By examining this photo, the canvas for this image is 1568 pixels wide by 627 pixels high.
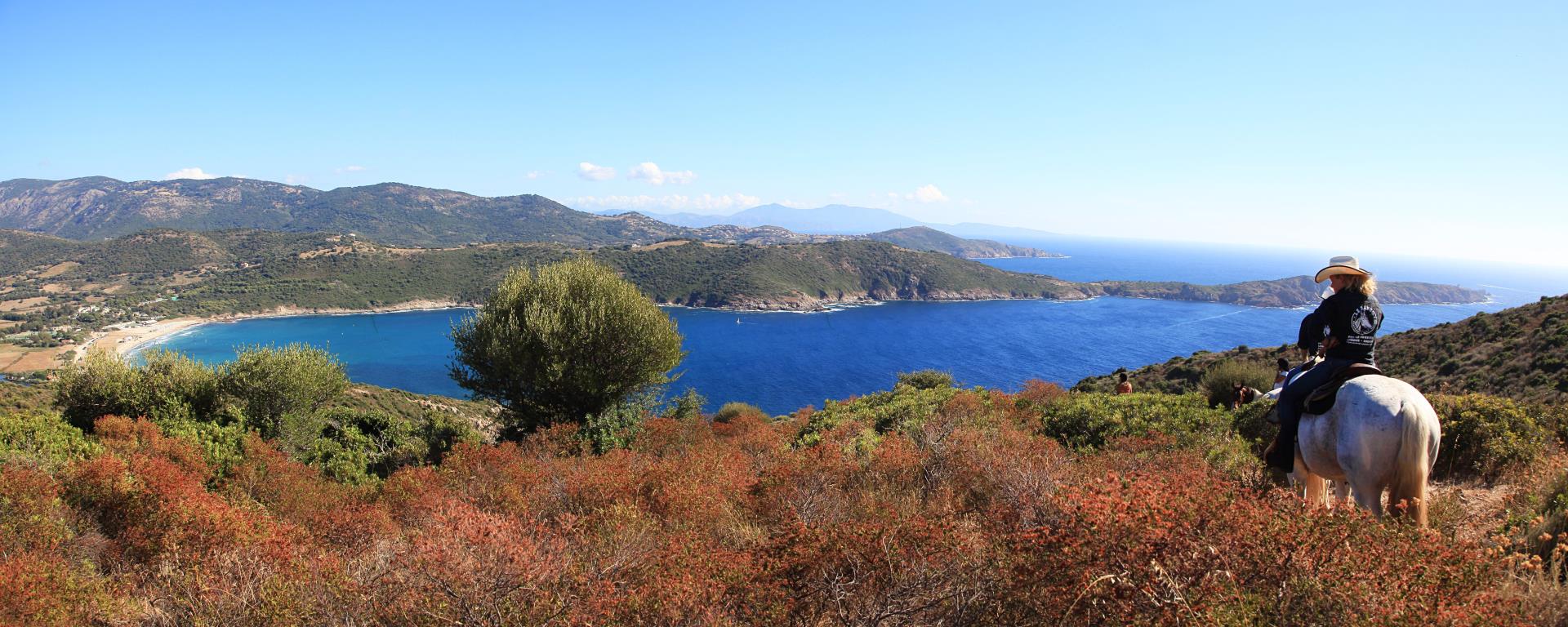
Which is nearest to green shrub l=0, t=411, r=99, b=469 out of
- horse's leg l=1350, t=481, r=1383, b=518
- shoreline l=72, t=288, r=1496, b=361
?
horse's leg l=1350, t=481, r=1383, b=518

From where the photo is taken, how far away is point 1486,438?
7.09 m

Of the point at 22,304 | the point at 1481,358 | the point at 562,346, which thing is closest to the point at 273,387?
the point at 562,346

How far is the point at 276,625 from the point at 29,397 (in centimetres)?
3902

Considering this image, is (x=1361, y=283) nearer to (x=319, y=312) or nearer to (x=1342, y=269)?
(x=1342, y=269)

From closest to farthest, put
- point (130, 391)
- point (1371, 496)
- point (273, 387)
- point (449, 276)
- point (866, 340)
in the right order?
1. point (1371, 496)
2. point (130, 391)
3. point (273, 387)
4. point (866, 340)
5. point (449, 276)

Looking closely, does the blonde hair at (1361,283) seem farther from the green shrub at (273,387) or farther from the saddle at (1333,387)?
the green shrub at (273,387)

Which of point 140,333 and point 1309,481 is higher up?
Result: point 1309,481

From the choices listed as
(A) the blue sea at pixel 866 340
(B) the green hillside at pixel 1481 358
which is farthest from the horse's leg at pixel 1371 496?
(A) the blue sea at pixel 866 340

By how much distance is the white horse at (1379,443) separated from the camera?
175 inches

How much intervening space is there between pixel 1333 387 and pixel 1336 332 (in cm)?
45

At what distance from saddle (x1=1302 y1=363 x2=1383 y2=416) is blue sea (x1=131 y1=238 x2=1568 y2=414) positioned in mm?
58364

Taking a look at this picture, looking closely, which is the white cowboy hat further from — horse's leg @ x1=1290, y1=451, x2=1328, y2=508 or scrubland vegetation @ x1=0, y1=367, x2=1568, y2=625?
scrubland vegetation @ x1=0, y1=367, x2=1568, y2=625

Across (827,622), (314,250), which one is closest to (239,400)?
(827,622)

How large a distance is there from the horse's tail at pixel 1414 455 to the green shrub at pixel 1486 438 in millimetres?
3890
